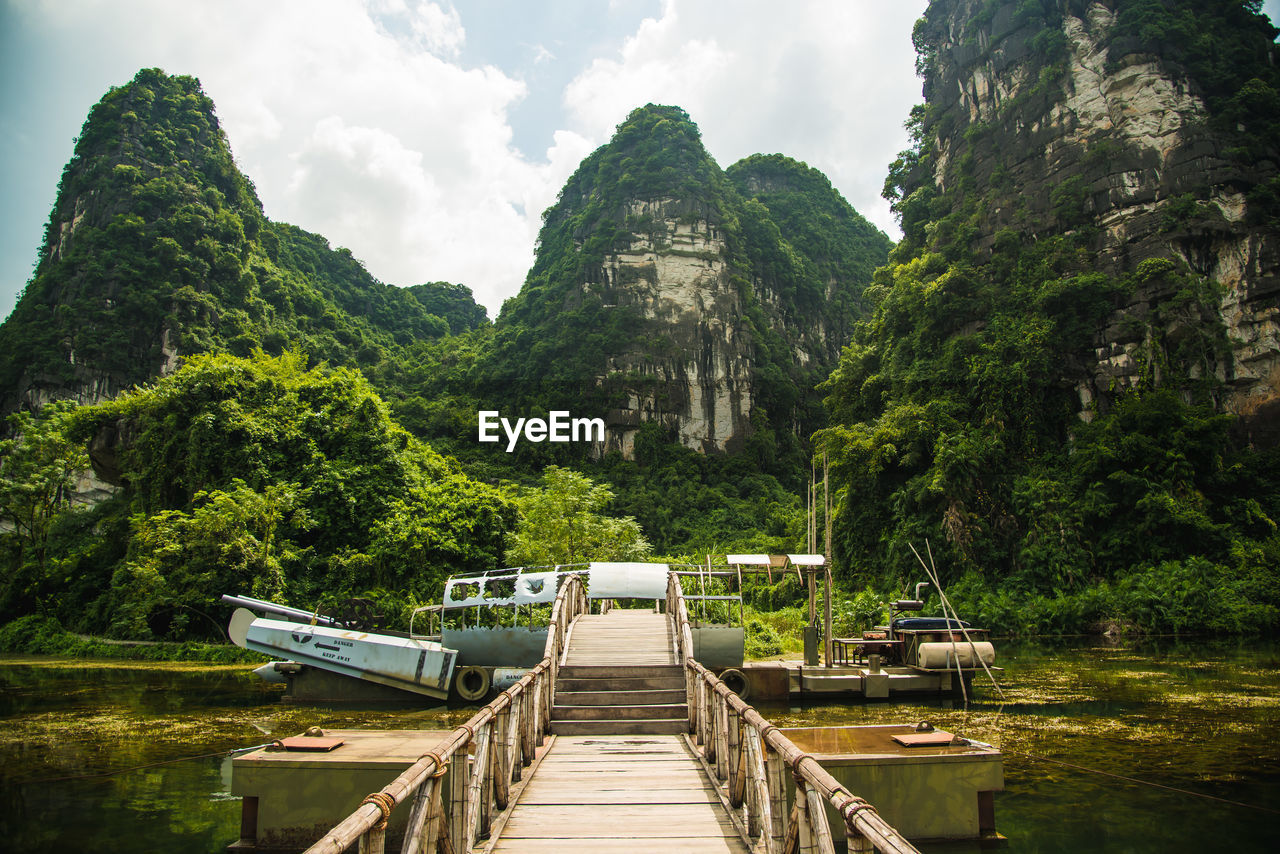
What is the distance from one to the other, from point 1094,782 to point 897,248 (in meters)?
43.1

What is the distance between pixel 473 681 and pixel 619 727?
29.2 ft

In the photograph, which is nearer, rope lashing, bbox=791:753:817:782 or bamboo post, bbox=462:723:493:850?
rope lashing, bbox=791:753:817:782

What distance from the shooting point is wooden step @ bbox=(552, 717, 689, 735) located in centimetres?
862

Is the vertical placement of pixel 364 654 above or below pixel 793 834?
below

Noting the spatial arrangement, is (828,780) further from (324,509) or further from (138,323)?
(138,323)

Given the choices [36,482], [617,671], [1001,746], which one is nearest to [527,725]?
[617,671]

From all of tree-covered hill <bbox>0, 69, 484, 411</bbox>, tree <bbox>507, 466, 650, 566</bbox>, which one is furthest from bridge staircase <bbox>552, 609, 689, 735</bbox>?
tree-covered hill <bbox>0, 69, 484, 411</bbox>

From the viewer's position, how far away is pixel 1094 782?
8.84 metres

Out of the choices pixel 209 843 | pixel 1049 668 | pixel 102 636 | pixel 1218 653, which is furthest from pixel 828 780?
pixel 102 636

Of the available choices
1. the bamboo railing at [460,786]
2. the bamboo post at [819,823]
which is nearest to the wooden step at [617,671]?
the bamboo railing at [460,786]

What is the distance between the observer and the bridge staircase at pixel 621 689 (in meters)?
8.66

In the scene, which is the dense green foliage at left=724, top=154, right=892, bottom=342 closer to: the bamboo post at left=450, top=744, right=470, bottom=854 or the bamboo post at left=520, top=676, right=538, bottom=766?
the bamboo post at left=520, top=676, right=538, bottom=766

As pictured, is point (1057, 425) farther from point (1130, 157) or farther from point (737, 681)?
point (737, 681)

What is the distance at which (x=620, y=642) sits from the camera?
36.6 ft
